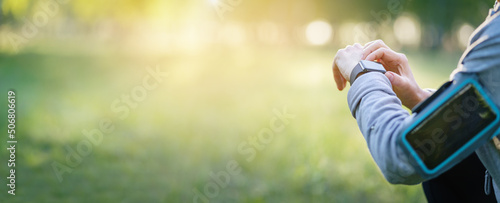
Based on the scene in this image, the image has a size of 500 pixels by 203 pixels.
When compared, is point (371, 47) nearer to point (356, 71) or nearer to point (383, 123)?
point (356, 71)

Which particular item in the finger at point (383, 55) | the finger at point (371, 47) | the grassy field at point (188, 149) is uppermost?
the grassy field at point (188, 149)

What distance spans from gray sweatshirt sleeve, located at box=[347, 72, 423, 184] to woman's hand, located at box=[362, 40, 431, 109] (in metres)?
0.28

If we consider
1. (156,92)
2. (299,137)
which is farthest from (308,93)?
(299,137)

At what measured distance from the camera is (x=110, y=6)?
19.8m

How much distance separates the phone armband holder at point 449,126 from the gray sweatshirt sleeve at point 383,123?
3cm

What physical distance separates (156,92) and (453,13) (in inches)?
1123

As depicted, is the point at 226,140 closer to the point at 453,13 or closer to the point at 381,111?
the point at 381,111

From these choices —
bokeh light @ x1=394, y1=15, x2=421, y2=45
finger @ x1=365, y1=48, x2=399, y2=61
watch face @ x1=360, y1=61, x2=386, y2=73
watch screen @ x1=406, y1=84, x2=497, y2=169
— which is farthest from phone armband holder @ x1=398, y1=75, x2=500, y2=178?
bokeh light @ x1=394, y1=15, x2=421, y2=45

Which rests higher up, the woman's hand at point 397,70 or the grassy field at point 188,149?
the grassy field at point 188,149

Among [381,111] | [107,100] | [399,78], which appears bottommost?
A: [381,111]

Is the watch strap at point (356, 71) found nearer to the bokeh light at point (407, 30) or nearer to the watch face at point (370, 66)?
the watch face at point (370, 66)

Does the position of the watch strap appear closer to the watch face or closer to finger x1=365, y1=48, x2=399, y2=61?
the watch face

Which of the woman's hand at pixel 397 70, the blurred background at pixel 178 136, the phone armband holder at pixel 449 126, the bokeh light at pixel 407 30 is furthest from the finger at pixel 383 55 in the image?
the bokeh light at pixel 407 30

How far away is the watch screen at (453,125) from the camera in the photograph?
1167 mm
